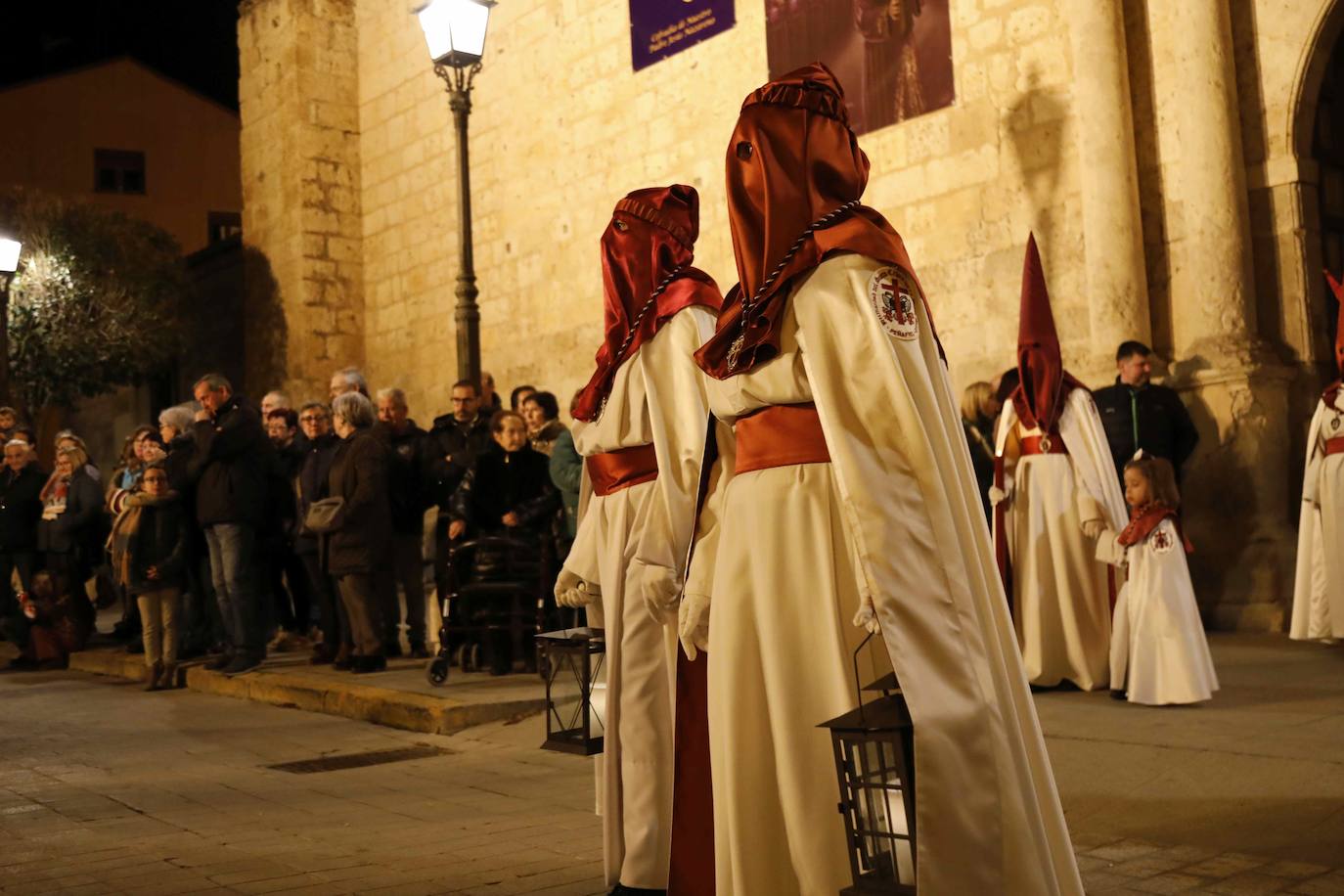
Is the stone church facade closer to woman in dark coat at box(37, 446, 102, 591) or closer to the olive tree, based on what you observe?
woman in dark coat at box(37, 446, 102, 591)

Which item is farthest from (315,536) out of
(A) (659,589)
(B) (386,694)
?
(A) (659,589)

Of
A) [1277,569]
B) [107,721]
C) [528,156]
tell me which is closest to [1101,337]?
[1277,569]

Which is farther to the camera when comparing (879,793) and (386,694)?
(386,694)

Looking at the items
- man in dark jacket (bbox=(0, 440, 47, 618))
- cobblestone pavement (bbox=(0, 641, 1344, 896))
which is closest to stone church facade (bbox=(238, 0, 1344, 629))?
cobblestone pavement (bbox=(0, 641, 1344, 896))

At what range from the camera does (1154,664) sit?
692 centimetres

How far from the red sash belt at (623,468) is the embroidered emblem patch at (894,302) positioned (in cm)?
131

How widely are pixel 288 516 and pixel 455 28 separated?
4065mm

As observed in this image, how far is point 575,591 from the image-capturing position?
4.72 m

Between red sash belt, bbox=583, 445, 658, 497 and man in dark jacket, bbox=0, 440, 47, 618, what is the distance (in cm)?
950

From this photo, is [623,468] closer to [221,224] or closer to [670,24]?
[670,24]

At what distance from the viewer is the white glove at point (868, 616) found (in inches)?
119

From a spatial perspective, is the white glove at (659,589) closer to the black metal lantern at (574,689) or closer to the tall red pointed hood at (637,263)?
the black metal lantern at (574,689)

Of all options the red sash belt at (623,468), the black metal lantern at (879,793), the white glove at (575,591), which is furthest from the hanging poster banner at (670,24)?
the black metal lantern at (879,793)

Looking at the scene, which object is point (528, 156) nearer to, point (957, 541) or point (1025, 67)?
point (1025, 67)
